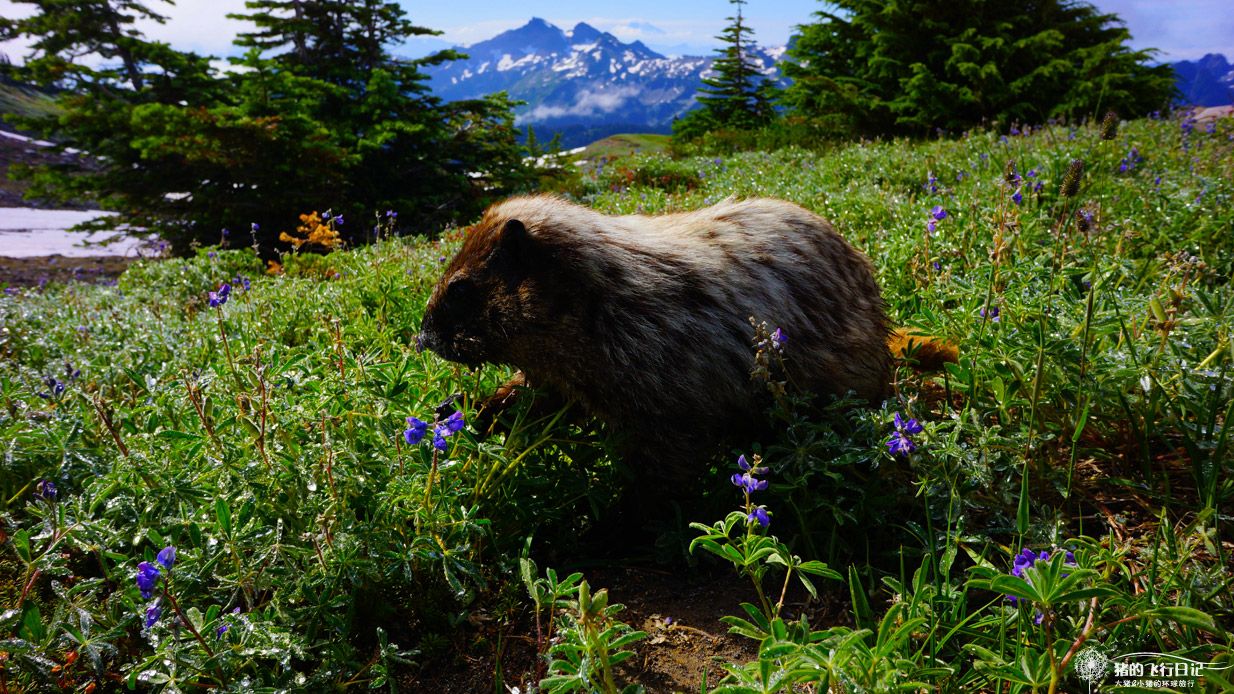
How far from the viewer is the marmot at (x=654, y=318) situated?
2.85 metres

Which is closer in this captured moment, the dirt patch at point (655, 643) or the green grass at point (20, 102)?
the dirt patch at point (655, 643)

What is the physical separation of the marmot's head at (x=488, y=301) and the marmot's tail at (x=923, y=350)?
1.98 metres

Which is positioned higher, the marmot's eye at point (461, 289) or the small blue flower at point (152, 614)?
the marmot's eye at point (461, 289)

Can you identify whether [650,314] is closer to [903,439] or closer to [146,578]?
[903,439]

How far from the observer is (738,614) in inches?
97.3

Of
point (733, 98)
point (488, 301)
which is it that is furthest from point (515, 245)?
point (733, 98)

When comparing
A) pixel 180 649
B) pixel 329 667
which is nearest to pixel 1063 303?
pixel 329 667

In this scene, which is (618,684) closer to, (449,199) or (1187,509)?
(1187,509)

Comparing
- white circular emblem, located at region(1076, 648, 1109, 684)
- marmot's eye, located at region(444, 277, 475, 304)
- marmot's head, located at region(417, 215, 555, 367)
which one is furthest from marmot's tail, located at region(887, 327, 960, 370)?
marmot's eye, located at region(444, 277, 475, 304)

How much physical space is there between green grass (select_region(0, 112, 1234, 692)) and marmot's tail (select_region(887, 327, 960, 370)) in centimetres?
13

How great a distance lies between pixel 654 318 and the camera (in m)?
2.93

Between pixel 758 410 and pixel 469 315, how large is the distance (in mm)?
1513

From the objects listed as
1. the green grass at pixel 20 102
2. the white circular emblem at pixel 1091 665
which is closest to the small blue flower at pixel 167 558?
the white circular emblem at pixel 1091 665

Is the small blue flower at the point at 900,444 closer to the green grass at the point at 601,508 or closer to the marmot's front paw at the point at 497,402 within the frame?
the green grass at the point at 601,508
